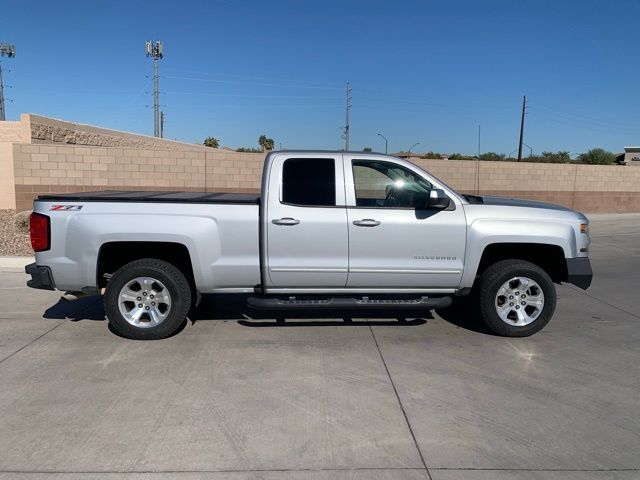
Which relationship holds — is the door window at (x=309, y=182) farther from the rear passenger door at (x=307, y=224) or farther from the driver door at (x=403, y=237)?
the driver door at (x=403, y=237)

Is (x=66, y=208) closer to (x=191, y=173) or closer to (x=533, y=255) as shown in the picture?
(x=533, y=255)

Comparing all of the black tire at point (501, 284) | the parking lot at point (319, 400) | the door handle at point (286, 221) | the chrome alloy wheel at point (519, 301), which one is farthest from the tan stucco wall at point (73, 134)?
the chrome alloy wheel at point (519, 301)

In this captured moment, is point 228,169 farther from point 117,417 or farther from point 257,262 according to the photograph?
point 117,417

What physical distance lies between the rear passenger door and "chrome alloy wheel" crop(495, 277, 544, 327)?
5.99 ft

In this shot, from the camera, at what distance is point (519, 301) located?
6133mm

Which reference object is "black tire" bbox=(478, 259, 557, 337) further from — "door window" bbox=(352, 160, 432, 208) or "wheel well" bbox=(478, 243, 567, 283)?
"door window" bbox=(352, 160, 432, 208)

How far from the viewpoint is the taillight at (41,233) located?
18.5ft

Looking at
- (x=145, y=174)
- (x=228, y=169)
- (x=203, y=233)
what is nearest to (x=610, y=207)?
(x=228, y=169)

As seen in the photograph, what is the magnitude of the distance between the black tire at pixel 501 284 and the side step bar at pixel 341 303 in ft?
1.50

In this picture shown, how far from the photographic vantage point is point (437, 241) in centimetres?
Answer: 589

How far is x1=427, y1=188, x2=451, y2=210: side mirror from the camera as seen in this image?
18.7 feet

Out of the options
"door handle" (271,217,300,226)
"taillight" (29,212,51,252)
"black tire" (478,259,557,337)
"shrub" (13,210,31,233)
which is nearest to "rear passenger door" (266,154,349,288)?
"door handle" (271,217,300,226)

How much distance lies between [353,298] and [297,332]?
0.81 meters

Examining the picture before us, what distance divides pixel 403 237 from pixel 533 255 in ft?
5.81
